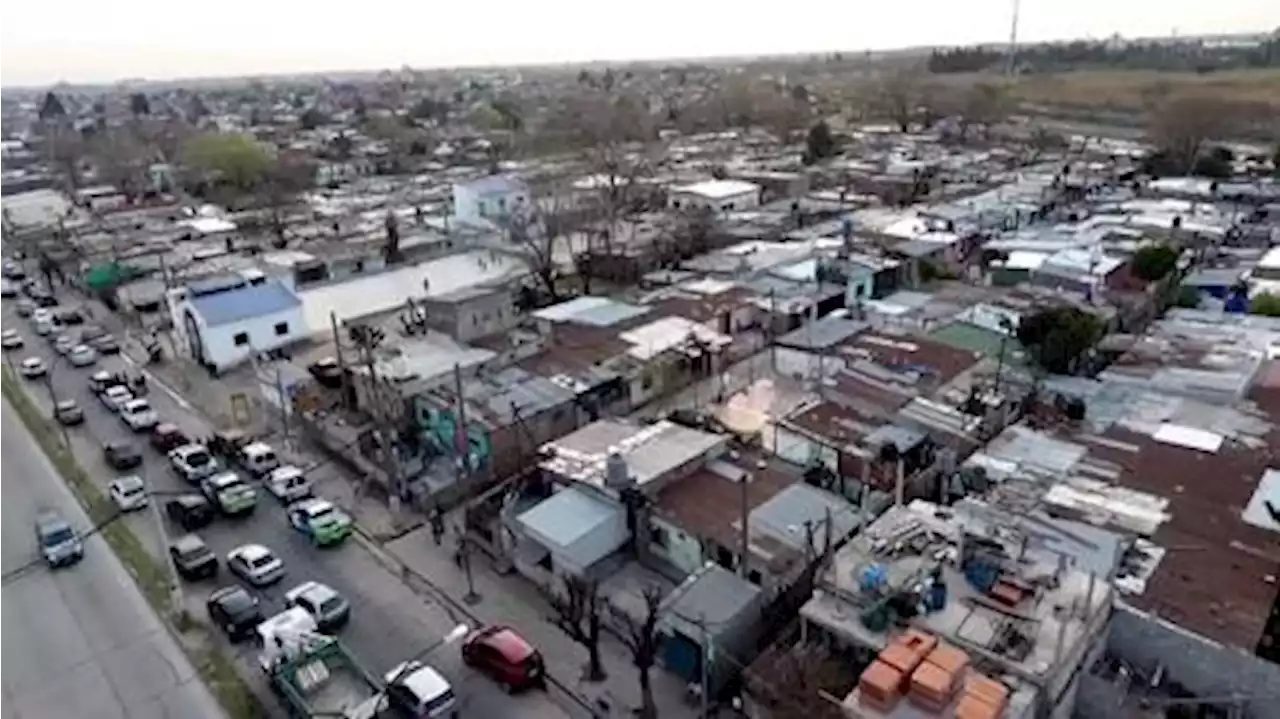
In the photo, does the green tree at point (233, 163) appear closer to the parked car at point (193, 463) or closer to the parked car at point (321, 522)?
the parked car at point (193, 463)

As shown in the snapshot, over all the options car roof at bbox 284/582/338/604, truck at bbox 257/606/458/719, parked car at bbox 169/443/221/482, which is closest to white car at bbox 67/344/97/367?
parked car at bbox 169/443/221/482

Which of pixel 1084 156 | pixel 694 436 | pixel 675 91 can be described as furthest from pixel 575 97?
pixel 694 436

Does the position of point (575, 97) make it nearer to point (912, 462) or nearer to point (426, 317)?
point (426, 317)

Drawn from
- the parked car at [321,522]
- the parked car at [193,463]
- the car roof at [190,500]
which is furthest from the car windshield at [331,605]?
the parked car at [193,463]

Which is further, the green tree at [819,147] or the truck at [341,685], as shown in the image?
the green tree at [819,147]

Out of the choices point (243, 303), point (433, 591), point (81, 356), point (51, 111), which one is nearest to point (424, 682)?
point (433, 591)

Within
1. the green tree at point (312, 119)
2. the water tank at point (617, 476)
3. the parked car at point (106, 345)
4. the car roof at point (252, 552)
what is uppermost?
the green tree at point (312, 119)
